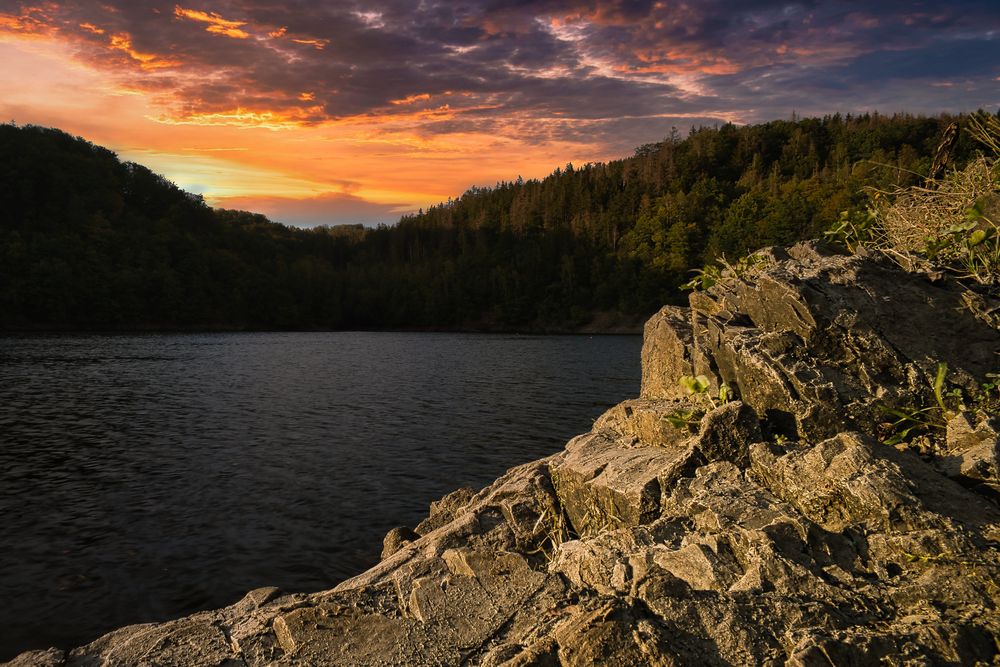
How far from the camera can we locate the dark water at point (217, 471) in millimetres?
12320

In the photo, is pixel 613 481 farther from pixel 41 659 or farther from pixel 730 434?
pixel 41 659

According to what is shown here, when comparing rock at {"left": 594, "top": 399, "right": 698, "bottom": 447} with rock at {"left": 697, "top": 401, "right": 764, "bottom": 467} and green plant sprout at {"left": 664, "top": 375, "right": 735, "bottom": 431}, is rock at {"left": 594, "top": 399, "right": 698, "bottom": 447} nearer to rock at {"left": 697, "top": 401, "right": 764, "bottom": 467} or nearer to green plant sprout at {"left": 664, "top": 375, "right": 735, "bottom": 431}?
green plant sprout at {"left": 664, "top": 375, "right": 735, "bottom": 431}

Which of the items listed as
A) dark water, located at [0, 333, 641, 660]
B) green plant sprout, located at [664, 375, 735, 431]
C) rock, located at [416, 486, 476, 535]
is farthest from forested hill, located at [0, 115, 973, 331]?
green plant sprout, located at [664, 375, 735, 431]

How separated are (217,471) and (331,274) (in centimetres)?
18672

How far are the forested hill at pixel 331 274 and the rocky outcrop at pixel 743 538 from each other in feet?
375

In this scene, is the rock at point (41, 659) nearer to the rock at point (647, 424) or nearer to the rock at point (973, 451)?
the rock at point (647, 424)

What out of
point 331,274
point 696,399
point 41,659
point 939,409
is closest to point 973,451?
point 939,409

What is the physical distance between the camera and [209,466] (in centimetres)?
2178

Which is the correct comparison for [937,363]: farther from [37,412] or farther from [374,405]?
[37,412]

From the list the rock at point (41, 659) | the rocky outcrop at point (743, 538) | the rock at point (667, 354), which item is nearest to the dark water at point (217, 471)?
the rock at point (41, 659)

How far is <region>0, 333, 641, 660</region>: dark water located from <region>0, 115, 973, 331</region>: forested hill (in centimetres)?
8701

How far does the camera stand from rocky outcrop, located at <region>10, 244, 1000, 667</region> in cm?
507

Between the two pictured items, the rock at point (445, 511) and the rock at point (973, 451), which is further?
the rock at point (445, 511)

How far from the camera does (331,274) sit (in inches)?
7869
